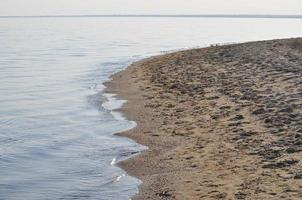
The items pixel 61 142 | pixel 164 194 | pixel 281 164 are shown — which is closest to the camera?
pixel 164 194

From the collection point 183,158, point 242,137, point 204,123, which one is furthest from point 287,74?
point 183,158

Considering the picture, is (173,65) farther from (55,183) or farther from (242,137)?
(55,183)

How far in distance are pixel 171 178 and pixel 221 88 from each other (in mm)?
8951

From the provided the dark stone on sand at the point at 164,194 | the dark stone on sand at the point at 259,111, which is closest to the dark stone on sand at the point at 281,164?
the dark stone on sand at the point at 164,194

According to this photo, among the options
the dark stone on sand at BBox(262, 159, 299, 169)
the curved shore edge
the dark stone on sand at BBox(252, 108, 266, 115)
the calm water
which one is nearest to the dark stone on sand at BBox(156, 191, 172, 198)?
the curved shore edge

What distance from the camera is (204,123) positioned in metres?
13.4

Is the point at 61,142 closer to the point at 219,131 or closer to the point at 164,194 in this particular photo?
the point at 219,131

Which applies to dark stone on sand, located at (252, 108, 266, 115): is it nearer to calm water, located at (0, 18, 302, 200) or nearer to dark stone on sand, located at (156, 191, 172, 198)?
calm water, located at (0, 18, 302, 200)

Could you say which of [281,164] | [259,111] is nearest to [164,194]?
[281,164]

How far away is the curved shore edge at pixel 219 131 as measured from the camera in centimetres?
879

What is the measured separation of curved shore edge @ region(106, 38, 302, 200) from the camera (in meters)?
8.79

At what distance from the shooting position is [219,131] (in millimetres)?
12383

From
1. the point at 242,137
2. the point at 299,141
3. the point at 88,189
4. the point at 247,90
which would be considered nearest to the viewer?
the point at 88,189

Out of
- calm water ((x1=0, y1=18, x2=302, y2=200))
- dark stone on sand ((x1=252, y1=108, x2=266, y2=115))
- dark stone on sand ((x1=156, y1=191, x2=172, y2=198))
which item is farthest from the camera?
dark stone on sand ((x1=252, y1=108, x2=266, y2=115))
